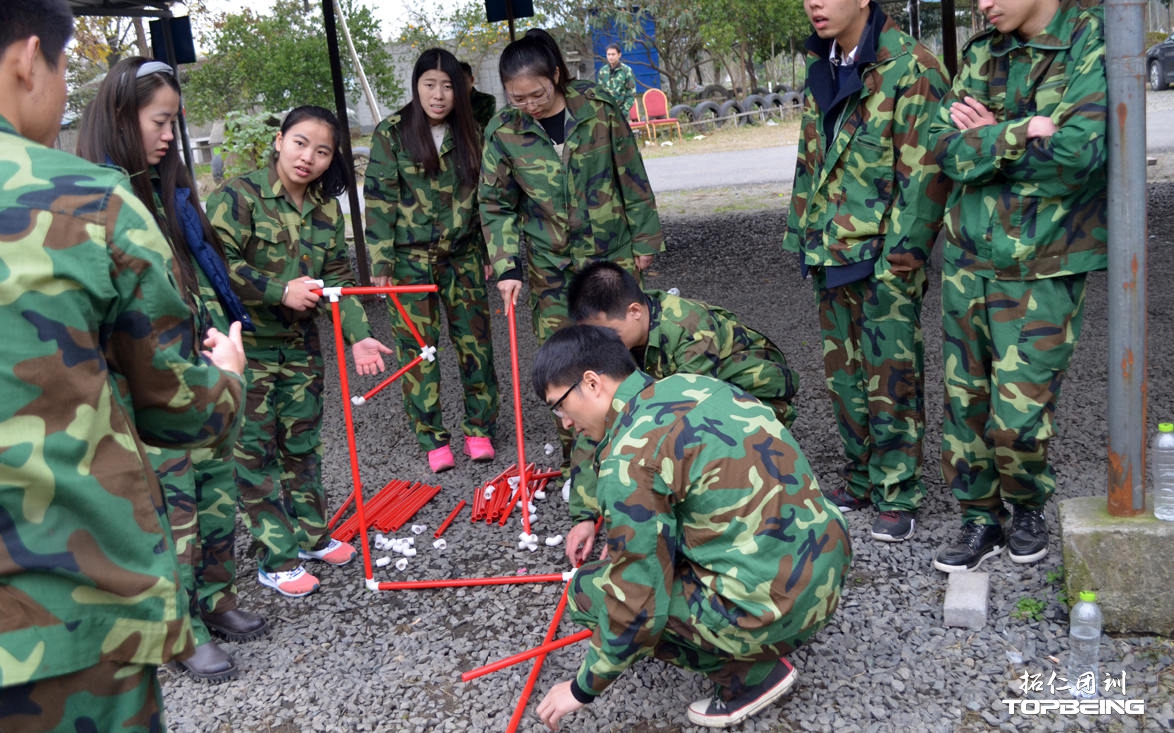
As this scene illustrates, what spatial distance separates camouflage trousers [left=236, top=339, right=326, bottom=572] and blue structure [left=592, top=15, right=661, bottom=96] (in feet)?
63.0

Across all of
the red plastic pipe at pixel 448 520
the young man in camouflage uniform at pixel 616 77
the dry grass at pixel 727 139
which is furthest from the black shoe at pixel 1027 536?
the dry grass at pixel 727 139

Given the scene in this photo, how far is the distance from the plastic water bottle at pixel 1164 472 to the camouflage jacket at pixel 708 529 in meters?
1.02

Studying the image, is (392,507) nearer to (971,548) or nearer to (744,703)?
(744,703)

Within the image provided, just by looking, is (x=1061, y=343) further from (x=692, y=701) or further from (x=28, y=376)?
(x=28, y=376)

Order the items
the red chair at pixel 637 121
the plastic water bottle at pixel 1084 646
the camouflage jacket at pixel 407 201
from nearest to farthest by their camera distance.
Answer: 1. the plastic water bottle at pixel 1084 646
2. the camouflage jacket at pixel 407 201
3. the red chair at pixel 637 121

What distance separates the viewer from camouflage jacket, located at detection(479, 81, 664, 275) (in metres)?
4.48

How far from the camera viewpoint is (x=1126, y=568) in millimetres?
2967

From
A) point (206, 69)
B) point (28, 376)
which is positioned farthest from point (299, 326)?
point (206, 69)

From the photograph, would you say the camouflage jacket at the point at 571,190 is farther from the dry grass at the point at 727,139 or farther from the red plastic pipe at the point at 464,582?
the dry grass at the point at 727,139

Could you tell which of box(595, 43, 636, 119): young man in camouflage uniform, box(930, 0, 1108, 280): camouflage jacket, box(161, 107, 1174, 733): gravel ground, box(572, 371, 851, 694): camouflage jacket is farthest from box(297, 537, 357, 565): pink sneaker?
box(595, 43, 636, 119): young man in camouflage uniform

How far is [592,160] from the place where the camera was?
14.7ft

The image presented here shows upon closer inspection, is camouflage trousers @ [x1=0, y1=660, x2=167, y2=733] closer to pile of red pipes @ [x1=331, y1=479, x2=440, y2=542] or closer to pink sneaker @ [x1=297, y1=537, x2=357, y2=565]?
pink sneaker @ [x1=297, y1=537, x2=357, y2=565]

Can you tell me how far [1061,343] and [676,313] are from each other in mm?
1273

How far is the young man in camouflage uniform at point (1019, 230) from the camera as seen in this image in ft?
9.77
